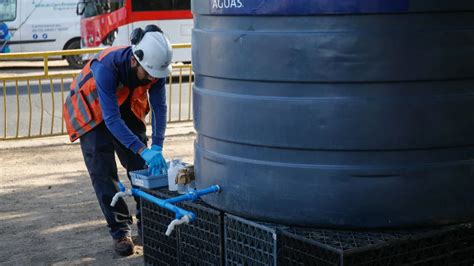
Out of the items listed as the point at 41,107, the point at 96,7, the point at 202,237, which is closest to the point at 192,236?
the point at 202,237

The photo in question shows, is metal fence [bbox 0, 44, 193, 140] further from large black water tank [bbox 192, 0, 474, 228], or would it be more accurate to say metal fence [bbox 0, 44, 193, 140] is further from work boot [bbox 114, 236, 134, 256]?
large black water tank [bbox 192, 0, 474, 228]

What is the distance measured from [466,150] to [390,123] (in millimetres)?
399

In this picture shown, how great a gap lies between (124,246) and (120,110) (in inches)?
35.6

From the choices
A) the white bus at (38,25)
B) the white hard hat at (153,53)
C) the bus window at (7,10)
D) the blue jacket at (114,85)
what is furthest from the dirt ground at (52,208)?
the bus window at (7,10)

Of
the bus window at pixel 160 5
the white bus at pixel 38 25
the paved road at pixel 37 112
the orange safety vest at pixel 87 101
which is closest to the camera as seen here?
the orange safety vest at pixel 87 101

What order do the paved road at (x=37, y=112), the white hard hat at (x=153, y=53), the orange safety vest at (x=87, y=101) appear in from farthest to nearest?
the paved road at (x=37, y=112)
the orange safety vest at (x=87, y=101)
the white hard hat at (x=153, y=53)

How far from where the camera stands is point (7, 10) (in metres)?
21.1

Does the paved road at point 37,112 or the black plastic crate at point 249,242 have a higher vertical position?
the black plastic crate at point 249,242

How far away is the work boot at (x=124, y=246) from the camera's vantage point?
18.0 feet

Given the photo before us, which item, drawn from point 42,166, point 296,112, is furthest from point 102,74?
point 42,166

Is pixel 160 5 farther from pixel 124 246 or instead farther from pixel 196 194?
pixel 196 194

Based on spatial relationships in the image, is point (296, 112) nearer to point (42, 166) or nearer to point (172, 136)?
point (42, 166)

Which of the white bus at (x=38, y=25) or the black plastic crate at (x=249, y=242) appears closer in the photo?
the black plastic crate at (x=249, y=242)

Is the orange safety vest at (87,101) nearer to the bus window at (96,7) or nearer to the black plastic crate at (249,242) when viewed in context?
the black plastic crate at (249,242)
